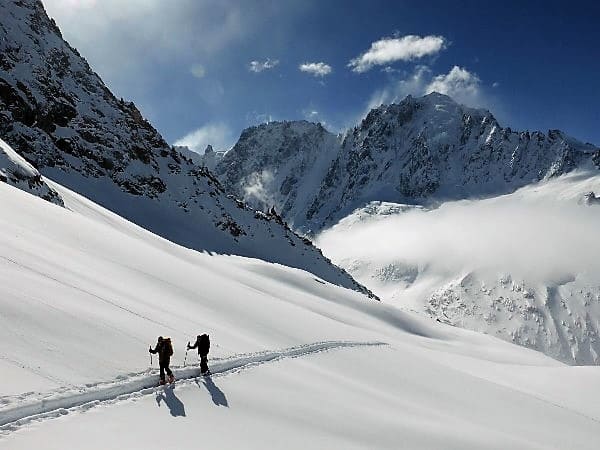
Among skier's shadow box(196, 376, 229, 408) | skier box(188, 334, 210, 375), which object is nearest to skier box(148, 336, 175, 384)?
skier's shadow box(196, 376, 229, 408)

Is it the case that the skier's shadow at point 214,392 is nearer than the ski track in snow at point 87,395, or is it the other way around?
the ski track in snow at point 87,395

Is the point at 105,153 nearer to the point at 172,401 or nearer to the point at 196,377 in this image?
the point at 196,377

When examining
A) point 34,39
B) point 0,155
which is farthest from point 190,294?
point 34,39

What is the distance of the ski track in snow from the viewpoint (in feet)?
28.1

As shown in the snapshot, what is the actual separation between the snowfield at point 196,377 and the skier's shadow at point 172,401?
3 centimetres

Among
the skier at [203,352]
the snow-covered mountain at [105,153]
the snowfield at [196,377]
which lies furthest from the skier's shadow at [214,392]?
the snow-covered mountain at [105,153]

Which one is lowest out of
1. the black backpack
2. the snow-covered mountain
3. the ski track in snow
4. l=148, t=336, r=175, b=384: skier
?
the ski track in snow

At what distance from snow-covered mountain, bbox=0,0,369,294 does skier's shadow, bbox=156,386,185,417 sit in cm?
7908

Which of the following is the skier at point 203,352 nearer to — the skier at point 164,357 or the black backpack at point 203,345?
the black backpack at point 203,345

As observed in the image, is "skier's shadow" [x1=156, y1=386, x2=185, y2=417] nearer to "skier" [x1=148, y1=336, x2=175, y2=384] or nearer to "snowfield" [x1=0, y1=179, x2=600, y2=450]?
"snowfield" [x1=0, y1=179, x2=600, y2=450]

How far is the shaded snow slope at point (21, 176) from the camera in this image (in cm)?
4153

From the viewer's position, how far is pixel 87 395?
1012 cm

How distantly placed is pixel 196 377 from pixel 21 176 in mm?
36873

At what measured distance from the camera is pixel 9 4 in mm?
99125
